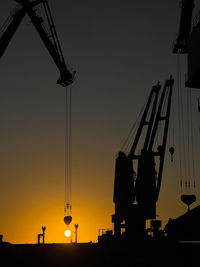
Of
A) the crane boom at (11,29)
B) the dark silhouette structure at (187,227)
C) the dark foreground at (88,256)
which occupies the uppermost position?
the crane boom at (11,29)

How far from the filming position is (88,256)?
3044 cm

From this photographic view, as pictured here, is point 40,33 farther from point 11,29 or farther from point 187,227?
point 187,227

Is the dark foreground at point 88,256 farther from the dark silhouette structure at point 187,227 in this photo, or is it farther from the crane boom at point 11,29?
the crane boom at point 11,29

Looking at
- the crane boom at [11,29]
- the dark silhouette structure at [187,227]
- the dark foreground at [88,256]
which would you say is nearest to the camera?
the dark silhouette structure at [187,227]

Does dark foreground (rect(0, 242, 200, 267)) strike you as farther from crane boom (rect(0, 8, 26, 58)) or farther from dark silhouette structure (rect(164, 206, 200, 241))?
crane boom (rect(0, 8, 26, 58))

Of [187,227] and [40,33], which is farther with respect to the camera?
[40,33]

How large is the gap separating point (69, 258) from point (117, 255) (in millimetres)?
3139

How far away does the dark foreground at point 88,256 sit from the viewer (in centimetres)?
2672

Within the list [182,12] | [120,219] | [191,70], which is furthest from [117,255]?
[182,12]

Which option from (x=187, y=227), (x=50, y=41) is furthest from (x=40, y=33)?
(x=187, y=227)

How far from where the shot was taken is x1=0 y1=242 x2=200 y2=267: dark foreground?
26.7 m

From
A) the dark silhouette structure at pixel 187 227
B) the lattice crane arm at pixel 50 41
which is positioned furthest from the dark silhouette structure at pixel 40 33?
the dark silhouette structure at pixel 187 227

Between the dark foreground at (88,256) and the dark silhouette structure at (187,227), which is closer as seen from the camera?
the dark silhouette structure at (187,227)

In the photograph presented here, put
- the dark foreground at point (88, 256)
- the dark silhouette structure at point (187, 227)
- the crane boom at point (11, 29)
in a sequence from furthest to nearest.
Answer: the crane boom at point (11, 29), the dark foreground at point (88, 256), the dark silhouette structure at point (187, 227)
